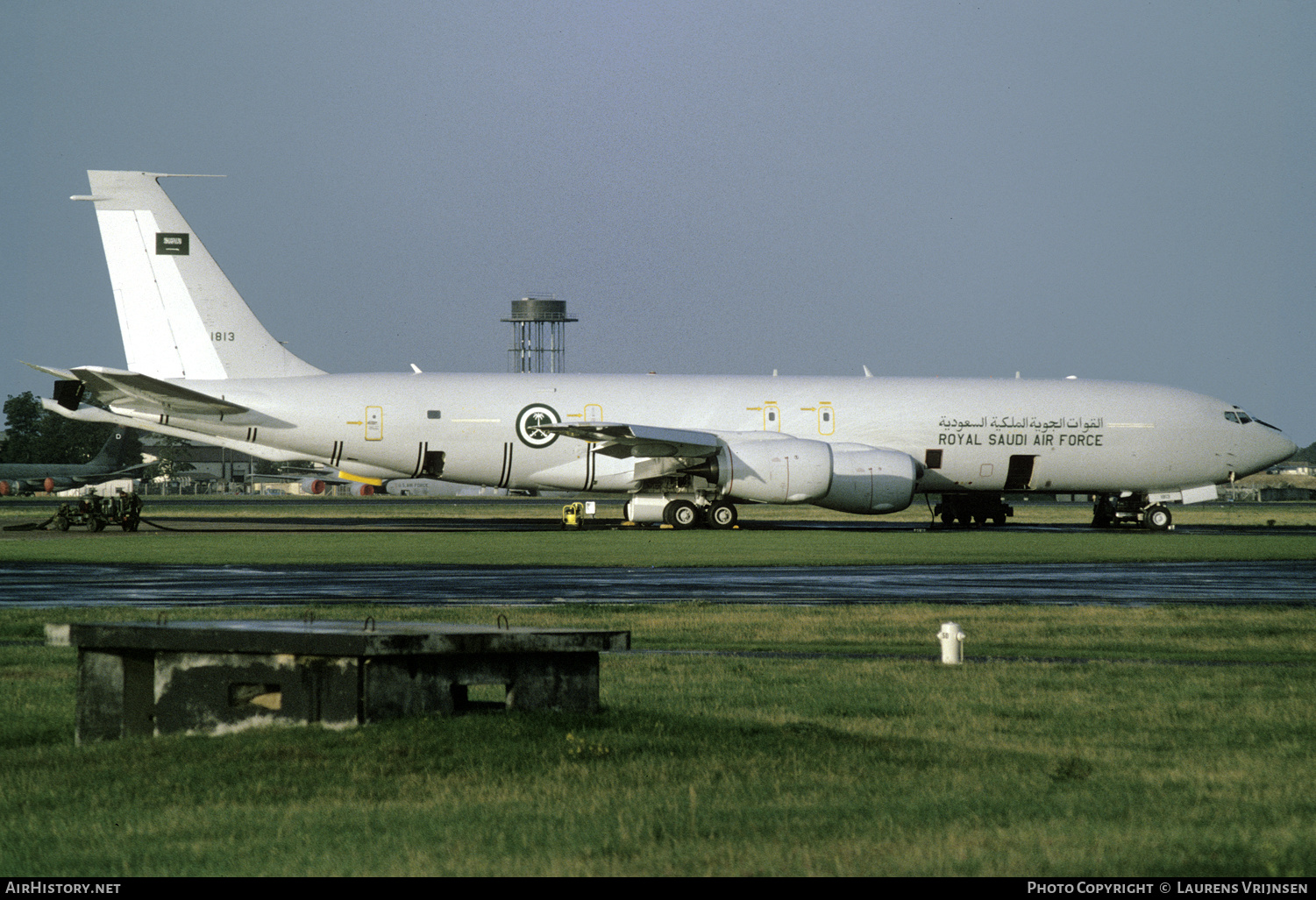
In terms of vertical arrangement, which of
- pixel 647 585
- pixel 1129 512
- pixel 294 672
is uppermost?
pixel 294 672

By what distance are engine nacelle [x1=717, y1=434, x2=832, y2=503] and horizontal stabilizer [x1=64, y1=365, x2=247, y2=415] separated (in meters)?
14.1

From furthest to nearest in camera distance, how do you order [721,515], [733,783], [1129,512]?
[1129,512] → [721,515] → [733,783]

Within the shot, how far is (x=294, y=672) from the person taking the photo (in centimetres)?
838

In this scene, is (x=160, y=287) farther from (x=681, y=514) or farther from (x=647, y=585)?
(x=647, y=585)

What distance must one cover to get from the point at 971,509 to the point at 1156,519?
617 centimetres

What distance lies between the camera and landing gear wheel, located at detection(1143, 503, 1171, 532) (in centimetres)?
4419

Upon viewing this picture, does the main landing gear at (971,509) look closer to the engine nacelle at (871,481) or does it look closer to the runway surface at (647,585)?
the engine nacelle at (871,481)

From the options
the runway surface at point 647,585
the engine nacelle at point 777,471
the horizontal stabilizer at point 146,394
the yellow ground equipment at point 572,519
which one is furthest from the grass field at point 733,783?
the yellow ground equipment at point 572,519

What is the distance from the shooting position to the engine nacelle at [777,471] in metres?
38.9

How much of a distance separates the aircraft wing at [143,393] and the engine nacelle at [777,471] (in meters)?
14.1

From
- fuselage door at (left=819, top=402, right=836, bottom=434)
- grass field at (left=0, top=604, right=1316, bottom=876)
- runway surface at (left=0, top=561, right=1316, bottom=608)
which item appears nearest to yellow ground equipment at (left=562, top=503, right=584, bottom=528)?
fuselage door at (left=819, top=402, right=836, bottom=434)

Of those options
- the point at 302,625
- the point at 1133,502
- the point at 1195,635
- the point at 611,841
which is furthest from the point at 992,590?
the point at 1133,502

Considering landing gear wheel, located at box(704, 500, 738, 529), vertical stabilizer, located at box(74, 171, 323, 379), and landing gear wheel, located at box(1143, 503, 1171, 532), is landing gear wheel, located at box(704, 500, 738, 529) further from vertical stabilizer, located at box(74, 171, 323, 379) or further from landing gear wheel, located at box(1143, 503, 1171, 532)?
vertical stabilizer, located at box(74, 171, 323, 379)

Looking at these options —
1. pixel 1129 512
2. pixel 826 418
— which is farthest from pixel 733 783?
pixel 1129 512
